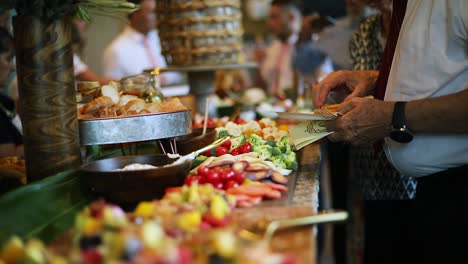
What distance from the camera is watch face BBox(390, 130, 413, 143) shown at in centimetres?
230

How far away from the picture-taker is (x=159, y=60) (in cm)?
742

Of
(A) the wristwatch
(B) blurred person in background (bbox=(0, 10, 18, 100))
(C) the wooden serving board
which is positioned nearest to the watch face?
(A) the wristwatch

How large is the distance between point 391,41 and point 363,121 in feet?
1.62

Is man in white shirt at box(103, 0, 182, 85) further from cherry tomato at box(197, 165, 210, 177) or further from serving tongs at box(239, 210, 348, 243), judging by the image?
serving tongs at box(239, 210, 348, 243)

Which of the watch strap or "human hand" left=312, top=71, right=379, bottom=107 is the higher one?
"human hand" left=312, top=71, right=379, bottom=107

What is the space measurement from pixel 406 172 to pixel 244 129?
90cm

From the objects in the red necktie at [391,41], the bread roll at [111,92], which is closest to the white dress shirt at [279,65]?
the red necktie at [391,41]

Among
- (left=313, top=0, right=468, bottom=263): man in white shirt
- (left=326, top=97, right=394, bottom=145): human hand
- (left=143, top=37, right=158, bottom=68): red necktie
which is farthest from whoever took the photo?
(left=143, top=37, right=158, bottom=68): red necktie

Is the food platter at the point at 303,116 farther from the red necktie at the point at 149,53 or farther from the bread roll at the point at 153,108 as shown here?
the red necktie at the point at 149,53

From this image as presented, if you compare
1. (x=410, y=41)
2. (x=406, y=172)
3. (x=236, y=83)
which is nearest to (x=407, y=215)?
(x=406, y=172)

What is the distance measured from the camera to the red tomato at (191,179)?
80.9 inches

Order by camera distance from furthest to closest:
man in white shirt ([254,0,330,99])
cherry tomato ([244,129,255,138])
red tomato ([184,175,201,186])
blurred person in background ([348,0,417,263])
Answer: man in white shirt ([254,0,330,99])
blurred person in background ([348,0,417,263])
cherry tomato ([244,129,255,138])
red tomato ([184,175,201,186])

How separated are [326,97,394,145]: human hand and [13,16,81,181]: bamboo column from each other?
1.00m

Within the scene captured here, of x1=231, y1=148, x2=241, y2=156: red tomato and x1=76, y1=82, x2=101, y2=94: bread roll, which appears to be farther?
x1=76, y1=82, x2=101, y2=94: bread roll
